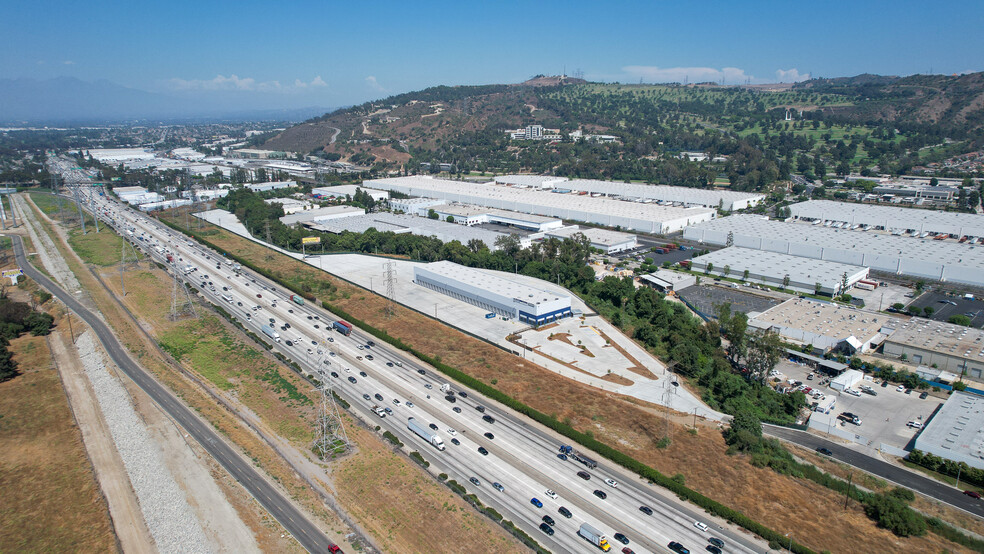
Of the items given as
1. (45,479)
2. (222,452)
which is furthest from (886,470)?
(45,479)

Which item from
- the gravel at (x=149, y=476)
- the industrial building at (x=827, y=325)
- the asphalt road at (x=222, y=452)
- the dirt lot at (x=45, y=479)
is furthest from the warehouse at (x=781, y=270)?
the dirt lot at (x=45, y=479)

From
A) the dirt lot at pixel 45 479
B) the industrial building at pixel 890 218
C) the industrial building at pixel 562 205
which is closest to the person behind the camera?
the dirt lot at pixel 45 479

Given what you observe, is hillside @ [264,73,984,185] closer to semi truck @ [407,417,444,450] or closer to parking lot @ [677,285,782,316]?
parking lot @ [677,285,782,316]

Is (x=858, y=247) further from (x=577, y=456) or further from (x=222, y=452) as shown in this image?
(x=222, y=452)

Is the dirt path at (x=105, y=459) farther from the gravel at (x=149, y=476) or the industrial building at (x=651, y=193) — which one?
the industrial building at (x=651, y=193)

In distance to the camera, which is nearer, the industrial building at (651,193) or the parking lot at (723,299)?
the parking lot at (723,299)

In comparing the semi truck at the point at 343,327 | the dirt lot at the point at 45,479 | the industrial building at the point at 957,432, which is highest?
the semi truck at the point at 343,327

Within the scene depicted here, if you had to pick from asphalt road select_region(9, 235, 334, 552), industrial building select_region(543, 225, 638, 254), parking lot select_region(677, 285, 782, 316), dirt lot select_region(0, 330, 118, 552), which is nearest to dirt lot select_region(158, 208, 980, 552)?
asphalt road select_region(9, 235, 334, 552)
